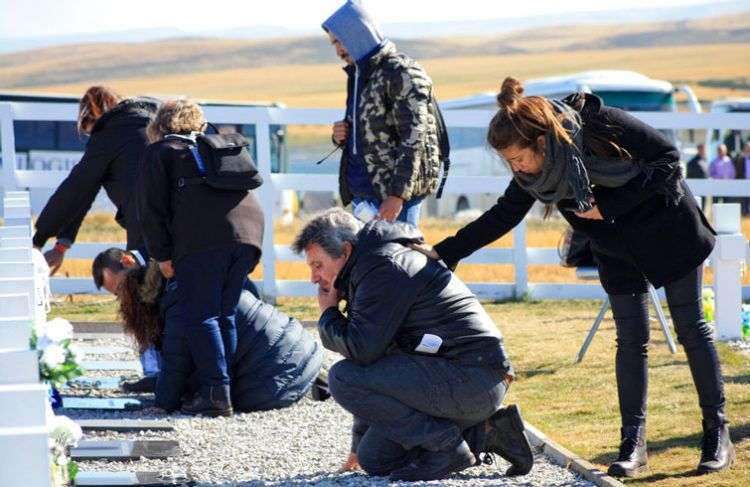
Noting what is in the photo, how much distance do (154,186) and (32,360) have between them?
11.5 feet

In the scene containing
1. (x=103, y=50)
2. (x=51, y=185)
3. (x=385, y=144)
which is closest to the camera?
(x=385, y=144)

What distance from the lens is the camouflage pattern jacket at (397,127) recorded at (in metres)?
6.59

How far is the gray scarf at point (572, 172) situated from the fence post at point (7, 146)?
784 centimetres

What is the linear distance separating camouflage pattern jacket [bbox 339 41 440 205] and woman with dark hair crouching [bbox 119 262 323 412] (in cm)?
99

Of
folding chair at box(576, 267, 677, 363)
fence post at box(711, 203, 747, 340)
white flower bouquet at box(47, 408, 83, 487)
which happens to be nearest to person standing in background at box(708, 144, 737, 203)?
fence post at box(711, 203, 747, 340)

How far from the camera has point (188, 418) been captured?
270 inches

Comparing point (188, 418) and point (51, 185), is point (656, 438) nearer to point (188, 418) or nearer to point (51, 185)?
point (188, 418)

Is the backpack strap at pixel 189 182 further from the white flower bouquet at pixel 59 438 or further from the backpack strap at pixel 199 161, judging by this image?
the white flower bouquet at pixel 59 438

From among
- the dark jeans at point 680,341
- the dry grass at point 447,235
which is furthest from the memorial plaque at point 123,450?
the dry grass at point 447,235

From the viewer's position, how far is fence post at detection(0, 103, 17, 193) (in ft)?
39.4

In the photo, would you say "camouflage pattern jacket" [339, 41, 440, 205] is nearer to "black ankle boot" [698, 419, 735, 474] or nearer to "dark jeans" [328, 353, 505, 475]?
"dark jeans" [328, 353, 505, 475]

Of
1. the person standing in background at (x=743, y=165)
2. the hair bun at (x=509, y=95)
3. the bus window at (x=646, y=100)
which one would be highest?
the hair bun at (x=509, y=95)

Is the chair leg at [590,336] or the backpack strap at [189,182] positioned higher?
the backpack strap at [189,182]

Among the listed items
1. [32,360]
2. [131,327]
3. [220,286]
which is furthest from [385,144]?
[32,360]
